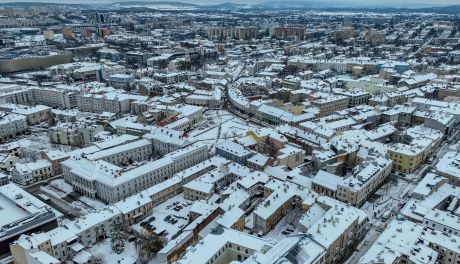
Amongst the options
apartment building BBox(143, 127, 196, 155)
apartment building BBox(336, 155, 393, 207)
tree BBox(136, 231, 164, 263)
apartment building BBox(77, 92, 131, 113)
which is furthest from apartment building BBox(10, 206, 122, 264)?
apartment building BBox(77, 92, 131, 113)

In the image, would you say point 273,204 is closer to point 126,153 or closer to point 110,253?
point 110,253

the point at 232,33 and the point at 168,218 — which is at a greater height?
the point at 232,33

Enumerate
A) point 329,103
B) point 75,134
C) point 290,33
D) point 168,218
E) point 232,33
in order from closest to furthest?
point 168,218, point 75,134, point 329,103, point 290,33, point 232,33

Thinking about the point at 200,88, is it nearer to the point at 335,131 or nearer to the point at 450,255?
the point at 335,131

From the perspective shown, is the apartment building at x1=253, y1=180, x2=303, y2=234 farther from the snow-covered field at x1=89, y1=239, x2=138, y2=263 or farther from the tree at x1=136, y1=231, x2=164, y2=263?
the snow-covered field at x1=89, y1=239, x2=138, y2=263

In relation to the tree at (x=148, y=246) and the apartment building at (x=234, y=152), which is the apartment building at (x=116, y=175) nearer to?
the apartment building at (x=234, y=152)

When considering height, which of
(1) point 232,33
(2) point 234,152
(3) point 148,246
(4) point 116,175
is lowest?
(3) point 148,246

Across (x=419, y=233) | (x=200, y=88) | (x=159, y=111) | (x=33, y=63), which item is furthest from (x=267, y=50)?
(x=419, y=233)

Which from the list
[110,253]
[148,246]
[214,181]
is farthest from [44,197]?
[214,181]
